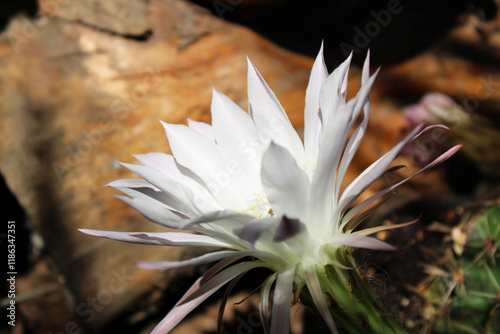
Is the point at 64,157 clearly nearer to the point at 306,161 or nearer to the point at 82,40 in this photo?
the point at 82,40

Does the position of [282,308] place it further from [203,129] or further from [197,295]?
[203,129]

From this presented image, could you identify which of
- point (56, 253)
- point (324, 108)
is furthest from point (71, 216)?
point (324, 108)

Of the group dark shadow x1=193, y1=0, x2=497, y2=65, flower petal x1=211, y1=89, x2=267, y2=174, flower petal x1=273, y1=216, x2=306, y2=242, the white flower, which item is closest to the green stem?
the white flower

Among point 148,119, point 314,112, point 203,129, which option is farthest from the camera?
point 148,119

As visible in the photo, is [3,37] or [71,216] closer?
[71,216]

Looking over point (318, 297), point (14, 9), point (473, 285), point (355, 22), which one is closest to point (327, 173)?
→ point (318, 297)

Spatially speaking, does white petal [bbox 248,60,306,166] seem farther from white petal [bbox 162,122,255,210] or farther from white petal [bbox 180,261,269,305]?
white petal [bbox 180,261,269,305]
